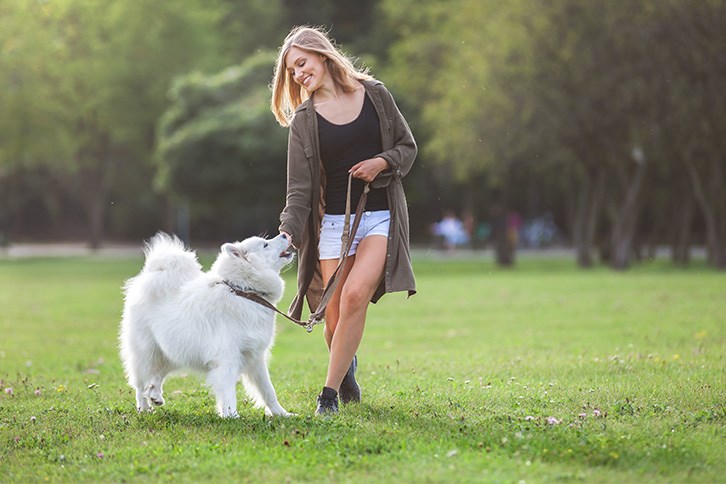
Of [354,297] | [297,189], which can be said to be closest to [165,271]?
[297,189]

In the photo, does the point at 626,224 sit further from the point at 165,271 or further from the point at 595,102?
the point at 165,271

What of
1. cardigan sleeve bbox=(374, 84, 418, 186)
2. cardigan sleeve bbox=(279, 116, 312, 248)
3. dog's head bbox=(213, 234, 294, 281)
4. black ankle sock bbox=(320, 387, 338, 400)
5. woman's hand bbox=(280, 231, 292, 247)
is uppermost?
cardigan sleeve bbox=(374, 84, 418, 186)

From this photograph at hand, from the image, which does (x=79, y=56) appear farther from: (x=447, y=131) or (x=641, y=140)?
(x=641, y=140)

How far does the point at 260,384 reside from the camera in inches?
296

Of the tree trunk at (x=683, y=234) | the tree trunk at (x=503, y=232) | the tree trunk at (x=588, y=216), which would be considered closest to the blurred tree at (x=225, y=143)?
the tree trunk at (x=503, y=232)

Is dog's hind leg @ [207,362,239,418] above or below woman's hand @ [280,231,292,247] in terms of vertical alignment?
below

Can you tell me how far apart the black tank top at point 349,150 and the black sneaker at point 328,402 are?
1.31m

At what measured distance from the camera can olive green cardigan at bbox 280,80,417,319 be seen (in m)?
7.46

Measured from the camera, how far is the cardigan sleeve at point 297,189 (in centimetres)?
748

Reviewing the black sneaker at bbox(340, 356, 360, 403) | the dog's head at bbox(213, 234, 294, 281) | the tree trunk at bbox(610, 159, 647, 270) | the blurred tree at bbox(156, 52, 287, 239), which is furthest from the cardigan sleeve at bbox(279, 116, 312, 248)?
the blurred tree at bbox(156, 52, 287, 239)

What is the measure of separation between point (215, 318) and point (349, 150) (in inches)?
61.3

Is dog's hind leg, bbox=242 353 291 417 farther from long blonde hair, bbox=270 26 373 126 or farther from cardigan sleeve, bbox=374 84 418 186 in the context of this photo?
long blonde hair, bbox=270 26 373 126

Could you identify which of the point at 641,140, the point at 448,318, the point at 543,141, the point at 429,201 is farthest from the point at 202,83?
the point at 448,318

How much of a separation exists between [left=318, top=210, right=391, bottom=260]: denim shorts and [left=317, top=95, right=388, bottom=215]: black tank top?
0.05 metres
